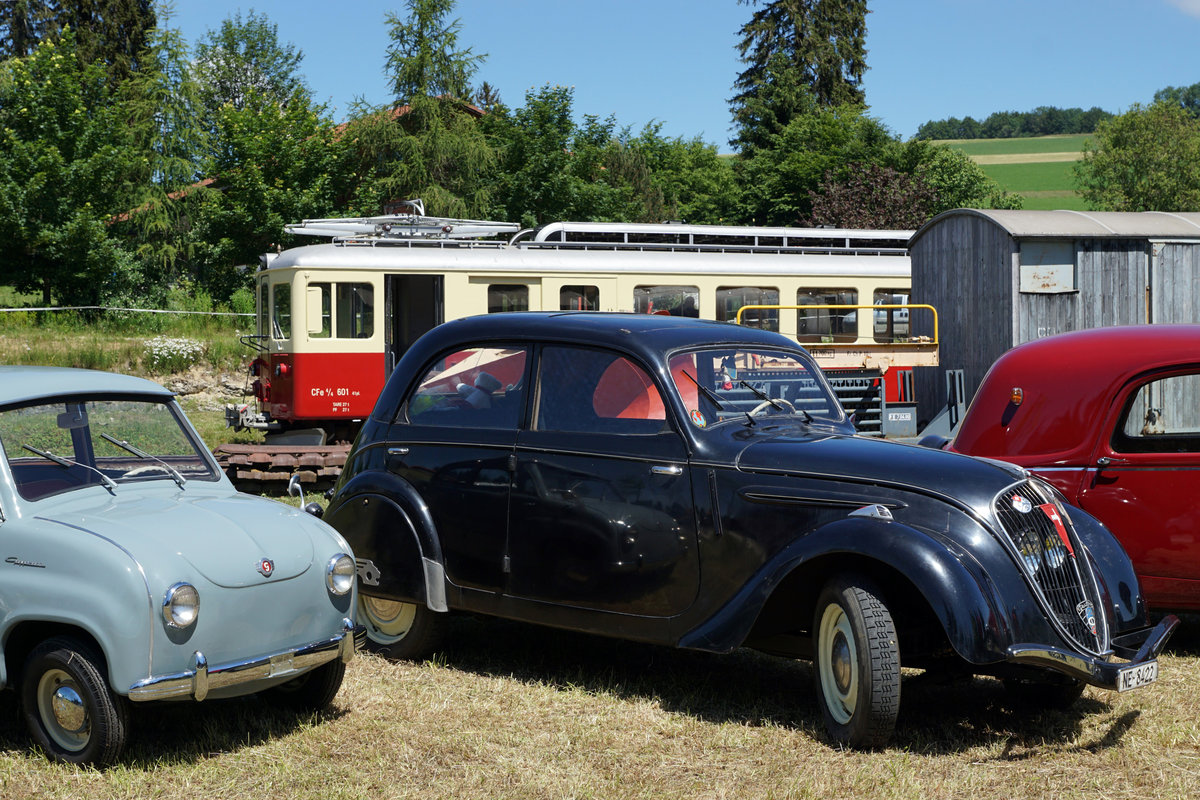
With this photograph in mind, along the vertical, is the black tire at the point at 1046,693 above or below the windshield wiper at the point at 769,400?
below

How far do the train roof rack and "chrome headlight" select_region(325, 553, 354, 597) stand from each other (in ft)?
40.6

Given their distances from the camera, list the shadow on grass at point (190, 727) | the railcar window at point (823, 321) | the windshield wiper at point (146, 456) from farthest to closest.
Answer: the railcar window at point (823, 321) < the windshield wiper at point (146, 456) < the shadow on grass at point (190, 727)

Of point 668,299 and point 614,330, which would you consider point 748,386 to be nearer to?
point 614,330

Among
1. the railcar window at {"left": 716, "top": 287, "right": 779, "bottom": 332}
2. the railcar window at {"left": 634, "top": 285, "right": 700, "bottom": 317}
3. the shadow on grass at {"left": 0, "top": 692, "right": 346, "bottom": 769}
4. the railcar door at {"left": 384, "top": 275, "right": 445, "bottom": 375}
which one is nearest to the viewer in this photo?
the shadow on grass at {"left": 0, "top": 692, "right": 346, "bottom": 769}

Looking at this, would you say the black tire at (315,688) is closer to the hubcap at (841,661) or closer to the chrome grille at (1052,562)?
the hubcap at (841,661)

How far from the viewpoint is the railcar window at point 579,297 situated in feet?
57.7

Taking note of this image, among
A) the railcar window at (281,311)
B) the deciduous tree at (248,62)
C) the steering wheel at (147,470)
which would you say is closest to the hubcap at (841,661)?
the steering wheel at (147,470)

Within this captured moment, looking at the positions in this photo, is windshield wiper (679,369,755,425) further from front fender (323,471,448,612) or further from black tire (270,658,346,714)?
black tire (270,658,346,714)

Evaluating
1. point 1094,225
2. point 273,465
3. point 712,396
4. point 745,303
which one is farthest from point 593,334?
point 745,303

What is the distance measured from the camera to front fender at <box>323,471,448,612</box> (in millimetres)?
6191

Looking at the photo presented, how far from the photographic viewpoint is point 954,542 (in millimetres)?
4734

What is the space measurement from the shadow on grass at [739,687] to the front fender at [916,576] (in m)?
0.61

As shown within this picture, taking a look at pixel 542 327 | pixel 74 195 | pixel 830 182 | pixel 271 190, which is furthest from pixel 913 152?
pixel 542 327

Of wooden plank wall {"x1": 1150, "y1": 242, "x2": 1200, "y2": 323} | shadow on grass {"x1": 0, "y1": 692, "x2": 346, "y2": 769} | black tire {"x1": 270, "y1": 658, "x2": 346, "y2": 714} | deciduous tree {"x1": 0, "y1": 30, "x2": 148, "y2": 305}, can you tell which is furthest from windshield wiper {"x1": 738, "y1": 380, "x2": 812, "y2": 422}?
→ deciduous tree {"x1": 0, "y1": 30, "x2": 148, "y2": 305}
